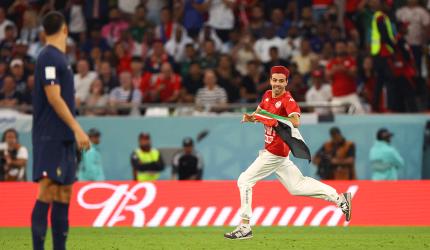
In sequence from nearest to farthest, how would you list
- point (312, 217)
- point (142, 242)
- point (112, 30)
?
point (142, 242) < point (312, 217) < point (112, 30)

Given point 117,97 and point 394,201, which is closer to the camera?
point 394,201

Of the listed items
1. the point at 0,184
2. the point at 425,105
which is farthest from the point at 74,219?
the point at 425,105

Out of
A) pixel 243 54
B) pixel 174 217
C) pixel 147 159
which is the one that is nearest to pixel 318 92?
pixel 243 54

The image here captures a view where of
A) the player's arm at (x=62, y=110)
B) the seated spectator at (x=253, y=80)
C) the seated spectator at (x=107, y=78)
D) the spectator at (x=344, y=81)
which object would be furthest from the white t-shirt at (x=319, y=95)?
the player's arm at (x=62, y=110)

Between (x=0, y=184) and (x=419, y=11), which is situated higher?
(x=419, y=11)

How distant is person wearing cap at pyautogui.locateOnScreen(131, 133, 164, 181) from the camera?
72.4 ft

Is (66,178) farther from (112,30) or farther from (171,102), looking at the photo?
(112,30)

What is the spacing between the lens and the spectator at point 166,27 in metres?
25.3

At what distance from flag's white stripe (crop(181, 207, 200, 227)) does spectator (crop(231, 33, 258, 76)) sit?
708 cm

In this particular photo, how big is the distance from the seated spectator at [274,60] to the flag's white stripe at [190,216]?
22.8 feet

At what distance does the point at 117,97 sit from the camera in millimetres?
23734

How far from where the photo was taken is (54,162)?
35.4ft

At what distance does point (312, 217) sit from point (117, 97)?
7.14m

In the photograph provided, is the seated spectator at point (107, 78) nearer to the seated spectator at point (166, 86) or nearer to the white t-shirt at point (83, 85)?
the white t-shirt at point (83, 85)
